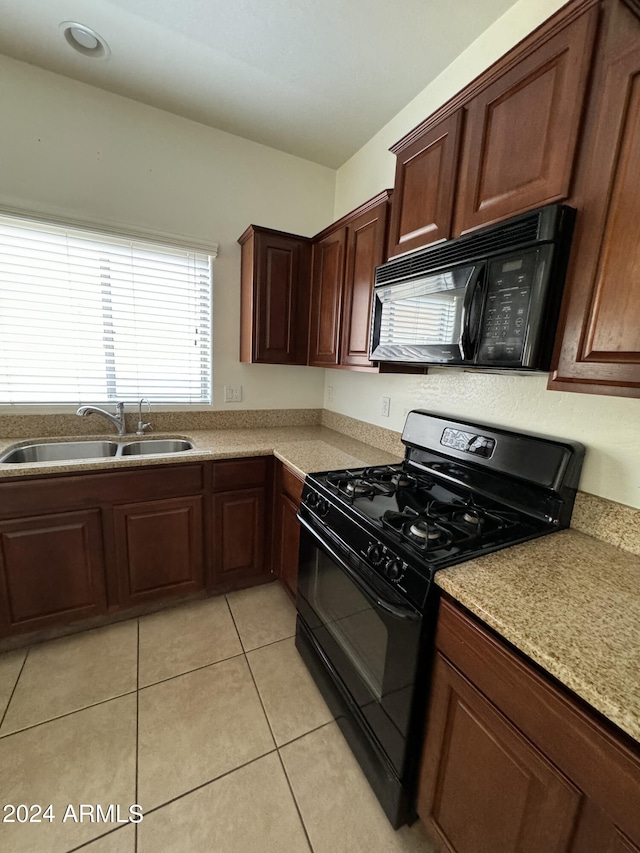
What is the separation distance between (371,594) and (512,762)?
0.47 meters

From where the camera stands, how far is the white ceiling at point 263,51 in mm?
1416

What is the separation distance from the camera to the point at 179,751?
51.9 inches

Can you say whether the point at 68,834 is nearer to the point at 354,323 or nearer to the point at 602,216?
the point at 354,323

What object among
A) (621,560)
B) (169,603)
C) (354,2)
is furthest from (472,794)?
(354,2)

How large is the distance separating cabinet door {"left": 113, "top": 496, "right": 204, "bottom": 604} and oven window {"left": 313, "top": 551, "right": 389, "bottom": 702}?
83cm

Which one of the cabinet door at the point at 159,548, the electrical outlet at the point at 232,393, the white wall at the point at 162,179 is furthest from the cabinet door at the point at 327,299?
the cabinet door at the point at 159,548

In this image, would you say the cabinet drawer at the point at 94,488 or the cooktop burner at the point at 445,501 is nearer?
the cooktop burner at the point at 445,501

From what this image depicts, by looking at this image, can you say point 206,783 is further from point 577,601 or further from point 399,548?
point 577,601

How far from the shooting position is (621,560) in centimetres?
104

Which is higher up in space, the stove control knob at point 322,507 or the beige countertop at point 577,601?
the beige countertop at point 577,601

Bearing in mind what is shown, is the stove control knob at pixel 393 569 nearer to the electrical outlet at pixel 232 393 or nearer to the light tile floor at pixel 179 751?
the light tile floor at pixel 179 751

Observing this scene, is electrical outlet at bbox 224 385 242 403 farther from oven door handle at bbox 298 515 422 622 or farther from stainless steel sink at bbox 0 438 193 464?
oven door handle at bbox 298 515 422 622

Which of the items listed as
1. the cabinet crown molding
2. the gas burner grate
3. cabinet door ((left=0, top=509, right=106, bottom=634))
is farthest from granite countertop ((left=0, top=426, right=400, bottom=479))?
the cabinet crown molding

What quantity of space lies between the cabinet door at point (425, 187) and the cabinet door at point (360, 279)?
0.11 meters
